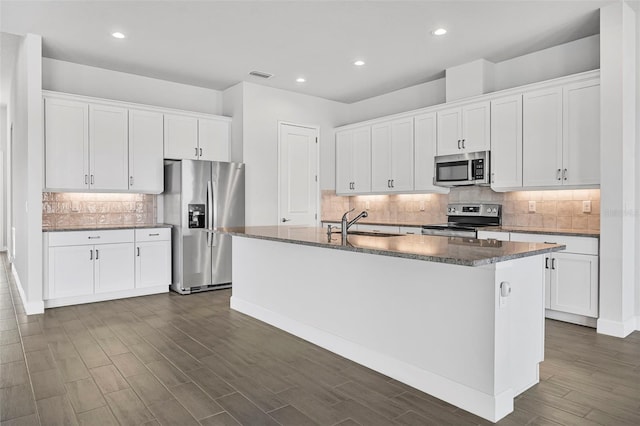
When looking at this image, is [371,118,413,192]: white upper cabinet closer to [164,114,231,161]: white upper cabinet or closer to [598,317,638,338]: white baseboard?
[164,114,231,161]: white upper cabinet

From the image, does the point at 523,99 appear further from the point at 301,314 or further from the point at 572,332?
the point at 301,314

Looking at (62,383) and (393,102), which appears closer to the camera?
(62,383)

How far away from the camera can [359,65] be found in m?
5.41

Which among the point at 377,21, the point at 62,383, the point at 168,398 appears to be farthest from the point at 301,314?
the point at 377,21

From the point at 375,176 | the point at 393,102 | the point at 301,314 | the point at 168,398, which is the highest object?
the point at 393,102

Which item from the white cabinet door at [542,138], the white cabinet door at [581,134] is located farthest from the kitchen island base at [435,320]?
the white cabinet door at [542,138]

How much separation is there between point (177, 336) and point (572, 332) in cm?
356

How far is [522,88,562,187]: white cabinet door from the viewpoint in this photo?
434cm

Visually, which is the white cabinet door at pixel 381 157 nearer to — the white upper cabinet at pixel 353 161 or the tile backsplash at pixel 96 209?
the white upper cabinet at pixel 353 161

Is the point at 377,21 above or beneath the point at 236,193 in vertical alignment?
above

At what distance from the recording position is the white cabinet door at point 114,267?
196 inches

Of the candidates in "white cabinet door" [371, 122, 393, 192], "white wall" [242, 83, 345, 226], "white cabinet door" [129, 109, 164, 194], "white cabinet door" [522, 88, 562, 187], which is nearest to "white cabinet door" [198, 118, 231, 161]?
"white wall" [242, 83, 345, 226]

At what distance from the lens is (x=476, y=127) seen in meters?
5.07

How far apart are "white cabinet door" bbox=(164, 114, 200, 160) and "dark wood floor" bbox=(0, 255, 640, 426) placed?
2534 millimetres
